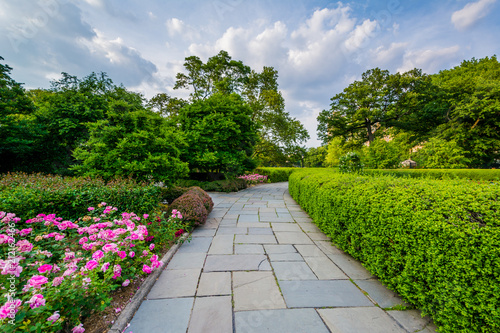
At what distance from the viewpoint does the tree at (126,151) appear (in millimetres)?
4453

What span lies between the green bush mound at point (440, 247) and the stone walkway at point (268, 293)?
0.30m

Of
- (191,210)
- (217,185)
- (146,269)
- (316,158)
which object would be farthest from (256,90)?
(316,158)

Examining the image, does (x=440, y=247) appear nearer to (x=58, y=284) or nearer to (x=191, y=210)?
(x=58, y=284)

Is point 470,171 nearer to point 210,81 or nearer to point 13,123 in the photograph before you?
point 210,81

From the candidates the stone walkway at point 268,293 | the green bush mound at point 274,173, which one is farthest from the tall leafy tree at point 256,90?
the stone walkway at point 268,293

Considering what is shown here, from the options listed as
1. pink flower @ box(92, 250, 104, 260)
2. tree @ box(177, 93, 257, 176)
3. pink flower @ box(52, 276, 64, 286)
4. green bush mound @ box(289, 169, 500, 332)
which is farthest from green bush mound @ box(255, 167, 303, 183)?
pink flower @ box(52, 276, 64, 286)

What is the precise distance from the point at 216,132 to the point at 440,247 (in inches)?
321

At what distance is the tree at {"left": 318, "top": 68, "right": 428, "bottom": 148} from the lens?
16.8 m

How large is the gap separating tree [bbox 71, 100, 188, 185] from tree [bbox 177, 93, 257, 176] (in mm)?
3120

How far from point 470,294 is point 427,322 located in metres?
0.56

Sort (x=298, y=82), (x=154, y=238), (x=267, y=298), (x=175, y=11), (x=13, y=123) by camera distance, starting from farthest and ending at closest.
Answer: (x=298, y=82) → (x=13, y=123) → (x=175, y=11) → (x=154, y=238) → (x=267, y=298)

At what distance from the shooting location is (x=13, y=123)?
8.70 meters

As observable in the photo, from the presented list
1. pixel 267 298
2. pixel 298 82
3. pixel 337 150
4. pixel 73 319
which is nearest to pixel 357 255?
pixel 267 298

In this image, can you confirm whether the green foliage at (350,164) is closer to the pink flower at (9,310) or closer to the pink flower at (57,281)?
the pink flower at (57,281)
